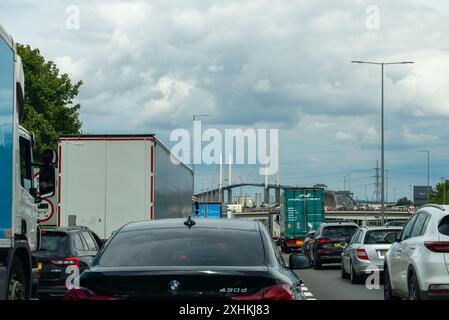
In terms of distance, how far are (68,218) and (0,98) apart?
1253cm

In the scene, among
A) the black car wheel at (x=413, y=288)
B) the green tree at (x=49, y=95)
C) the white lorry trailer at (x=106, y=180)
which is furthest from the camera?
the green tree at (x=49, y=95)

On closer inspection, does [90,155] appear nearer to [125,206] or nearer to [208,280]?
[125,206]

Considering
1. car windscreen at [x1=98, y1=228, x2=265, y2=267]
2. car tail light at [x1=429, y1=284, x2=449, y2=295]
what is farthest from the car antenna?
car tail light at [x1=429, y1=284, x2=449, y2=295]

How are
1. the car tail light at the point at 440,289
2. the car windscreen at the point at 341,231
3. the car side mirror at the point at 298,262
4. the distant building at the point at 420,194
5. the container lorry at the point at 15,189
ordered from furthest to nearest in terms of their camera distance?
the distant building at the point at 420,194 → the car windscreen at the point at 341,231 → the car tail light at the point at 440,289 → the container lorry at the point at 15,189 → the car side mirror at the point at 298,262

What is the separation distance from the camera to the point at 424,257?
1262 cm

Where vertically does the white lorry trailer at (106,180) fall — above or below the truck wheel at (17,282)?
above

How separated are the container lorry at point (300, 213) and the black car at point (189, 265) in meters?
42.2

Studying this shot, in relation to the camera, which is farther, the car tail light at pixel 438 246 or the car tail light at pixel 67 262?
the car tail light at pixel 67 262

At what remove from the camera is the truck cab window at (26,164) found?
12.1 m

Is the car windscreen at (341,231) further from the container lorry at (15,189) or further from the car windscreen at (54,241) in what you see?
the container lorry at (15,189)

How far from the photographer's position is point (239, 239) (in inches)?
305

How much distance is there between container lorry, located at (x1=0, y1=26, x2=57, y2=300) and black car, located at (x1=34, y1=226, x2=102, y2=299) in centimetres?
360

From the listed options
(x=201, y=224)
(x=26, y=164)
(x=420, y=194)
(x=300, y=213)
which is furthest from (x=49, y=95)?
(x=420, y=194)

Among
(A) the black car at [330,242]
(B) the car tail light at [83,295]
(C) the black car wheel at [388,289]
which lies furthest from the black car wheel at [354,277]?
(B) the car tail light at [83,295]
